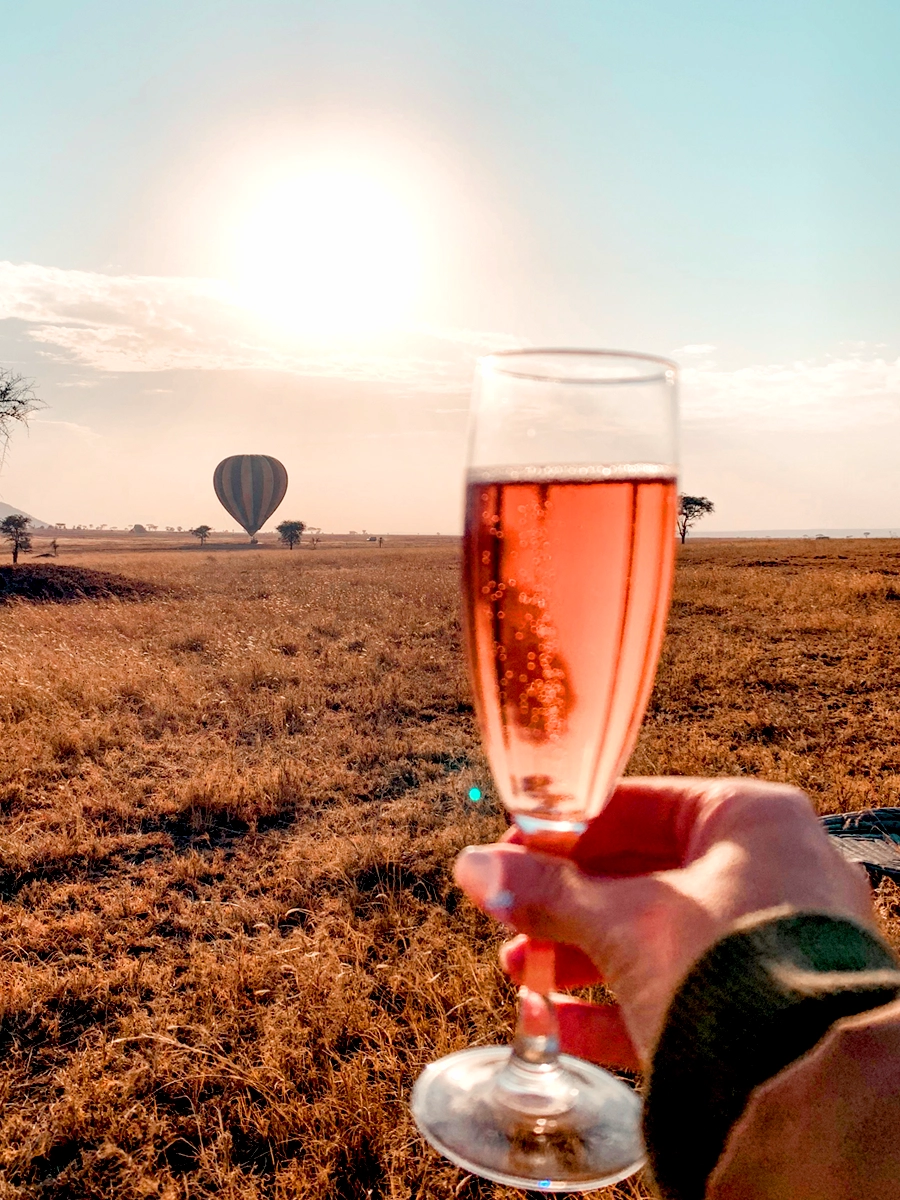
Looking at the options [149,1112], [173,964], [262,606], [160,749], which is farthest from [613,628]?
[262,606]

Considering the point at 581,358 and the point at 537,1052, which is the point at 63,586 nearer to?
the point at 537,1052

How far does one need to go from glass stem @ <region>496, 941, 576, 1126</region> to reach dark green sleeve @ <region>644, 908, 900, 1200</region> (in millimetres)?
203

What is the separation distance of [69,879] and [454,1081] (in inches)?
125

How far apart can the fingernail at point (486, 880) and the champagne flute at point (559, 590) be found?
0.07 meters

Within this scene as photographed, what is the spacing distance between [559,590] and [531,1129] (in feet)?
2.71

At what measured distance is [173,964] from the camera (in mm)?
3199

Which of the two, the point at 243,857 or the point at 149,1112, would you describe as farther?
the point at 243,857

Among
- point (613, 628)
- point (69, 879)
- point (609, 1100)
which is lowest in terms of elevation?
point (69, 879)

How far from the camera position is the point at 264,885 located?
394 centimetres

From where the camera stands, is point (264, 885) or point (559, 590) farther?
point (264, 885)

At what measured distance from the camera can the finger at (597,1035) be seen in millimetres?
1450

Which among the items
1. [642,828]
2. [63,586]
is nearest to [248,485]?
[63,586]

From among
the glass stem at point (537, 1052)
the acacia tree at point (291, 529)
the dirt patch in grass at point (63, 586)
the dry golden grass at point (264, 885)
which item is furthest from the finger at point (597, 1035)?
the acacia tree at point (291, 529)

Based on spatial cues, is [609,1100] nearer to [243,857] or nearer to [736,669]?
[243,857]
